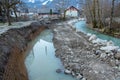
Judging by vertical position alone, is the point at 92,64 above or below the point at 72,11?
below

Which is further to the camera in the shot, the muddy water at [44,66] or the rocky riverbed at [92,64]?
the muddy water at [44,66]

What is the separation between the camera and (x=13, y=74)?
8.52 m

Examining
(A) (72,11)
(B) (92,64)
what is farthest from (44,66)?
(A) (72,11)

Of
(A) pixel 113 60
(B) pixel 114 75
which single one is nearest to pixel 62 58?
(A) pixel 113 60

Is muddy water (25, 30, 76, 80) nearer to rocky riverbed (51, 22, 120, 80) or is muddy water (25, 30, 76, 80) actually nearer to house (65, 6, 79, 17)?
rocky riverbed (51, 22, 120, 80)

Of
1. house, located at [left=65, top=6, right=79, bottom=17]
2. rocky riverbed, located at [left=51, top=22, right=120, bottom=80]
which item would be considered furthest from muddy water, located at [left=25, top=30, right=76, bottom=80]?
house, located at [left=65, top=6, right=79, bottom=17]

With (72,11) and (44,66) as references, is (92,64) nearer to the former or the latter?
(44,66)

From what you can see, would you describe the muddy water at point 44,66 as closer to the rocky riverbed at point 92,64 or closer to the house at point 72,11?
the rocky riverbed at point 92,64

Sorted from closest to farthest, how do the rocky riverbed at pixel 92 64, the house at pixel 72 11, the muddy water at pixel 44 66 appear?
the rocky riverbed at pixel 92 64, the muddy water at pixel 44 66, the house at pixel 72 11

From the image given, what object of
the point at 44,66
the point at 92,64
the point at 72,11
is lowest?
the point at 44,66

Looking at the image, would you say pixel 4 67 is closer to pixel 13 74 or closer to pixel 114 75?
pixel 13 74

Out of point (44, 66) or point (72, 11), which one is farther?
point (72, 11)

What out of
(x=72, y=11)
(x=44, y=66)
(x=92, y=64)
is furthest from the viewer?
(x=72, y=11)

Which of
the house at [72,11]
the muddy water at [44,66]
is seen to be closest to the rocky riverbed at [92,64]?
the muddy water at [44,66]
